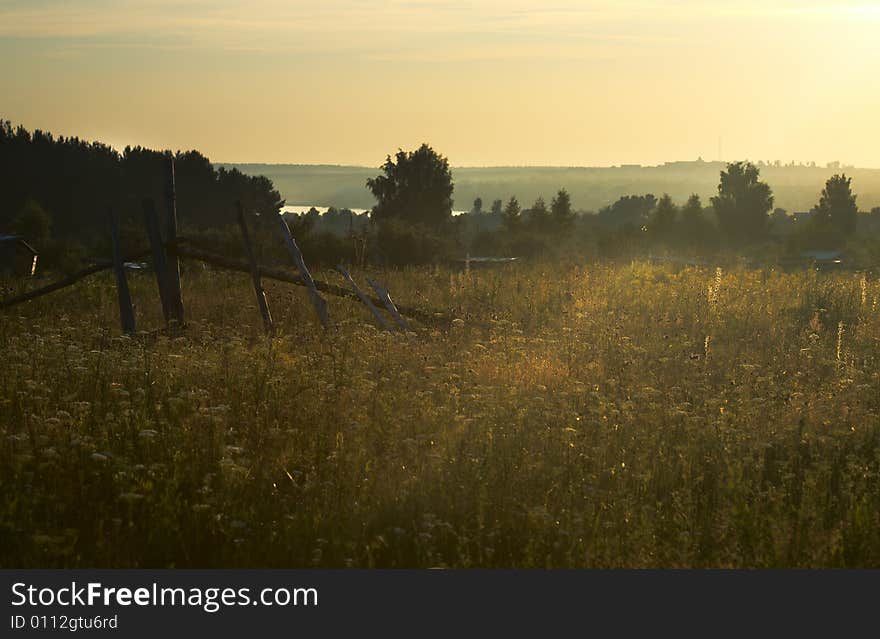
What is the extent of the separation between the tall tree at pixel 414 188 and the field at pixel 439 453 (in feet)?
173

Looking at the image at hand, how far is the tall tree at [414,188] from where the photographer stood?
64688 millimetres

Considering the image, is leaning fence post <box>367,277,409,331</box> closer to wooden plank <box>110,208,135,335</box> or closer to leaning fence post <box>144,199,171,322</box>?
leaning fence post <box>144,199,171,322</box>

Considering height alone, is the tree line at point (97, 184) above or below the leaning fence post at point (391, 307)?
above

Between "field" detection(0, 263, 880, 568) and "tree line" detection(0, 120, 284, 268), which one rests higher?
"tree line" detection(0, 120, 284, 268)

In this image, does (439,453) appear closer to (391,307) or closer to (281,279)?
(391,307)

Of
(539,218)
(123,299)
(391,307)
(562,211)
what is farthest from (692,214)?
(123,299)

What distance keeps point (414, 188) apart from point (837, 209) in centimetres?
3170

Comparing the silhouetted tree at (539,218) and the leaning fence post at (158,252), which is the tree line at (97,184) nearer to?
the silhouetted tree at (539,218)

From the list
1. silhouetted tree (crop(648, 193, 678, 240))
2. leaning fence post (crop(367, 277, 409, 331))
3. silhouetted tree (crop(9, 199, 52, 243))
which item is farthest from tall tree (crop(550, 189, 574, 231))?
leaning fence post (crop(367, 277, 409, 331))

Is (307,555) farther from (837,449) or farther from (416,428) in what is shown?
(837,449)

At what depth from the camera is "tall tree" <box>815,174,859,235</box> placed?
235ft

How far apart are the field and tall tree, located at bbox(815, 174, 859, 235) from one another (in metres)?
63.7

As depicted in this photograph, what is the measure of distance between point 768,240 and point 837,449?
2721 inches

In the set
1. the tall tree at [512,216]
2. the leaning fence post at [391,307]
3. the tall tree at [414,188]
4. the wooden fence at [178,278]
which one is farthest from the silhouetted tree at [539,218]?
the leaning fence post at [391,307]
